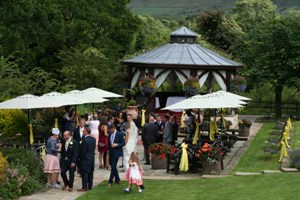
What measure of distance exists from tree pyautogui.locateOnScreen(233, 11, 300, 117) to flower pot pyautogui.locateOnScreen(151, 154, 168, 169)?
59.9 feet

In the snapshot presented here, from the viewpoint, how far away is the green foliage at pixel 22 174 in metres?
15.7

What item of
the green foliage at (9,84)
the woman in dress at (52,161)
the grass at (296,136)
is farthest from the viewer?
the green foliage at (9,84)

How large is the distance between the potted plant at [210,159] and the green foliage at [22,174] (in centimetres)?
456

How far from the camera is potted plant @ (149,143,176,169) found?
1923 centimetres

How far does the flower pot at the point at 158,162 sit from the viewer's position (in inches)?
776

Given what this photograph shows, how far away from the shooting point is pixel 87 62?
130ft

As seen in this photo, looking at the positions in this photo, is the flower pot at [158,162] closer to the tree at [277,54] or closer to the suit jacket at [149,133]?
the suit jacket at [149,133]

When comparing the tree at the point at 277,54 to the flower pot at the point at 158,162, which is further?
the tree at the point at 277,54

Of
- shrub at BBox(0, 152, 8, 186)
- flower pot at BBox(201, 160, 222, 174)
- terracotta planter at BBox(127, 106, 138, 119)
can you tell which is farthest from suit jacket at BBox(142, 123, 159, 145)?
shrub at BBox(0, 152, 8, 186)

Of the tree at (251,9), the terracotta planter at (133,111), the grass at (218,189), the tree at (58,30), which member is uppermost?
the tree at (251,9)

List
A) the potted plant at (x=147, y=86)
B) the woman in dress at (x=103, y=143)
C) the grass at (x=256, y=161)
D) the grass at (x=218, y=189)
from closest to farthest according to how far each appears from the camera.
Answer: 1. the grass at (x=218, y=189)
2. the grass at (x=256, y=161)
3. the woman in dress at (x=103, y=143)
4. the potted plant at (x=147, y=86)

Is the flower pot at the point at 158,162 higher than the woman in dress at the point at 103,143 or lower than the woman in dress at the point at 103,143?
lower

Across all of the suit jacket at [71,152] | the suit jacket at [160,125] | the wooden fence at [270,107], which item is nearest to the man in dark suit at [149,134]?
the suit jacket at [160,125]

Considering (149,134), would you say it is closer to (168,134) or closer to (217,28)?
(168,134)
